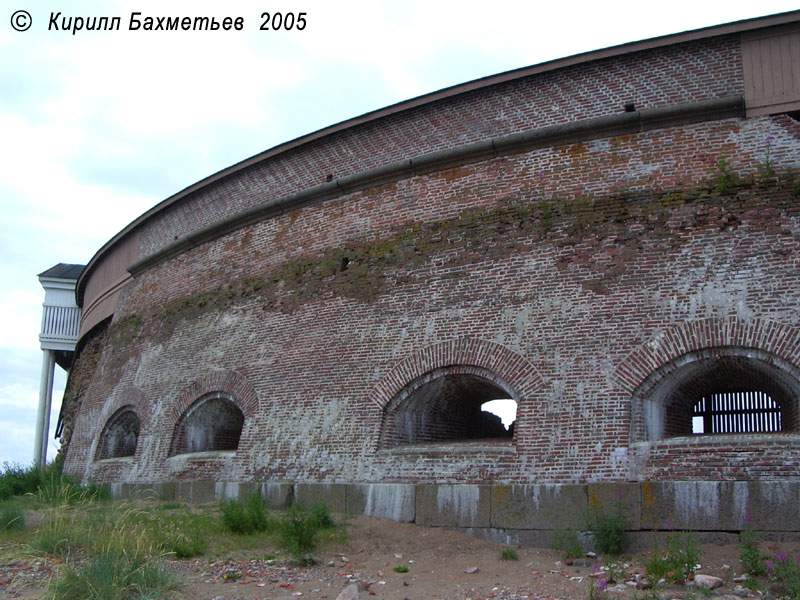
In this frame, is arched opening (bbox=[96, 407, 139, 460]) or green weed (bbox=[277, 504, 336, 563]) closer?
green weed (bbox=[277, 504, 336, 563])

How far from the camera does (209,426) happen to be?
14023mm

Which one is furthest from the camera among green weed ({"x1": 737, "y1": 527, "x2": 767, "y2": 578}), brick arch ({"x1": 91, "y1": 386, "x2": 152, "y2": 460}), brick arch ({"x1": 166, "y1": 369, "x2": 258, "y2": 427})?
brick arch ({"x1": 91, "y1": 386, "x2": 152, "y2": 460})

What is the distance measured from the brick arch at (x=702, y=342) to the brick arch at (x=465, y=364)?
3.67ft

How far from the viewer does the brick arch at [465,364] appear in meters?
10.1

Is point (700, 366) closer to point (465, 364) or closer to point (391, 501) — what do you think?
point (465, 364)

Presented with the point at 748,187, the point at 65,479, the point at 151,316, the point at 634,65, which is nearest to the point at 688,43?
the point at 634,65

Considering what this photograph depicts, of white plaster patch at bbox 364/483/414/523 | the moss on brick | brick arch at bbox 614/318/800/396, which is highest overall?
the moss on brick

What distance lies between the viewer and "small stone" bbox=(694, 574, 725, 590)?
7223 mm

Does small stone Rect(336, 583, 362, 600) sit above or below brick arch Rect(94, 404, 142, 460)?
below

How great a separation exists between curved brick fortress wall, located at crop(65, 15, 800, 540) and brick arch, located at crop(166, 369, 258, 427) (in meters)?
0.04

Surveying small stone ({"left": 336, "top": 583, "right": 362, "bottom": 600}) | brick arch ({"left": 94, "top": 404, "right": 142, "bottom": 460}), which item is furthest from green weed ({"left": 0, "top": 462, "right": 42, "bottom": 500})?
small stone ({"left": 336, "top": 583, "right": 362, "bottom": 600})

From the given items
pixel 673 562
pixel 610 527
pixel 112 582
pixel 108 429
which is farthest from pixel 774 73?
pixel 108 429

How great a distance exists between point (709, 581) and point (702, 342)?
287 centimetres

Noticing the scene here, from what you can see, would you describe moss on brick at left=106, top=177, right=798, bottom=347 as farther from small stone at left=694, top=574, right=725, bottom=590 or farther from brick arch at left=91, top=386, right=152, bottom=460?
small stone at left=694, top=574, right=725, bottom=590
